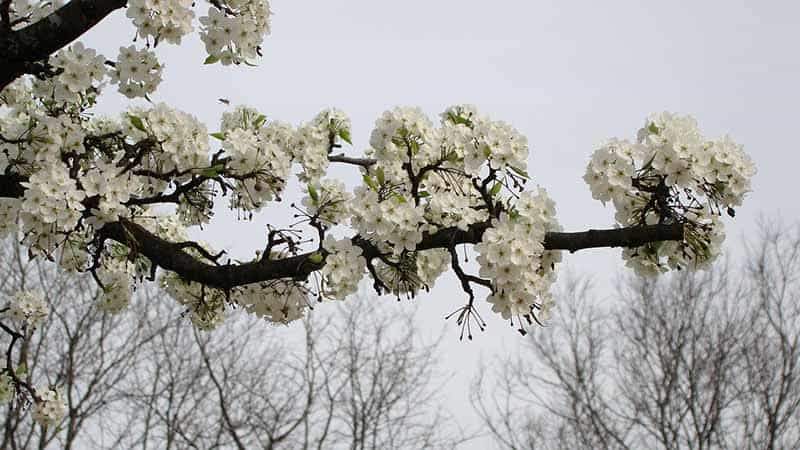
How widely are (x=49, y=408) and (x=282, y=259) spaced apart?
2834 millimetres

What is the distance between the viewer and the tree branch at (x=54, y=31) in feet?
12.7

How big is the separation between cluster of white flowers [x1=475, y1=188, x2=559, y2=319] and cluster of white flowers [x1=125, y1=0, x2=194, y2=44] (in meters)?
1.70

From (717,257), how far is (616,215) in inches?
17.6

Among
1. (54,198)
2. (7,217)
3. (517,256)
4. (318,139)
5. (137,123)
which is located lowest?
(517,256)

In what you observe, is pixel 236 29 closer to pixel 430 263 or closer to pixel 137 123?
pixel 137 123

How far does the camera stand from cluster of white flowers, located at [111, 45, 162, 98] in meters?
4.47

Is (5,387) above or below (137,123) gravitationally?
below

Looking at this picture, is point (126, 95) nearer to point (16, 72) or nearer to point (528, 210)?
point (16, 72)

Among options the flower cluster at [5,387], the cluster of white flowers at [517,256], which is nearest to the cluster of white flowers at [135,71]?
the cluster of white flowers at [517,256]

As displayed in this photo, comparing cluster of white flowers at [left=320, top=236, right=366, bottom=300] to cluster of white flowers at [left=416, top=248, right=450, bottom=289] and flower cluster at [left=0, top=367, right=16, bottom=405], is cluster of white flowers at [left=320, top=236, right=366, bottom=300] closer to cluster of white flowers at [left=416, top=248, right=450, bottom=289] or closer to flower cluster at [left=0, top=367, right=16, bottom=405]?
cluster of white flowers at [left=416, top=248, right=450, bottom=289]

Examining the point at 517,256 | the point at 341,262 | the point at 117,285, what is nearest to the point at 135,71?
the point at 341,262

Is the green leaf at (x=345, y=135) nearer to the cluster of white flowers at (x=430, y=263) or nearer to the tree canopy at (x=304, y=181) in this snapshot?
the tree canopy at (x=304, y=181)

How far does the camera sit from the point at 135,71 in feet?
14.7

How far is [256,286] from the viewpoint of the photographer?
4555mm
